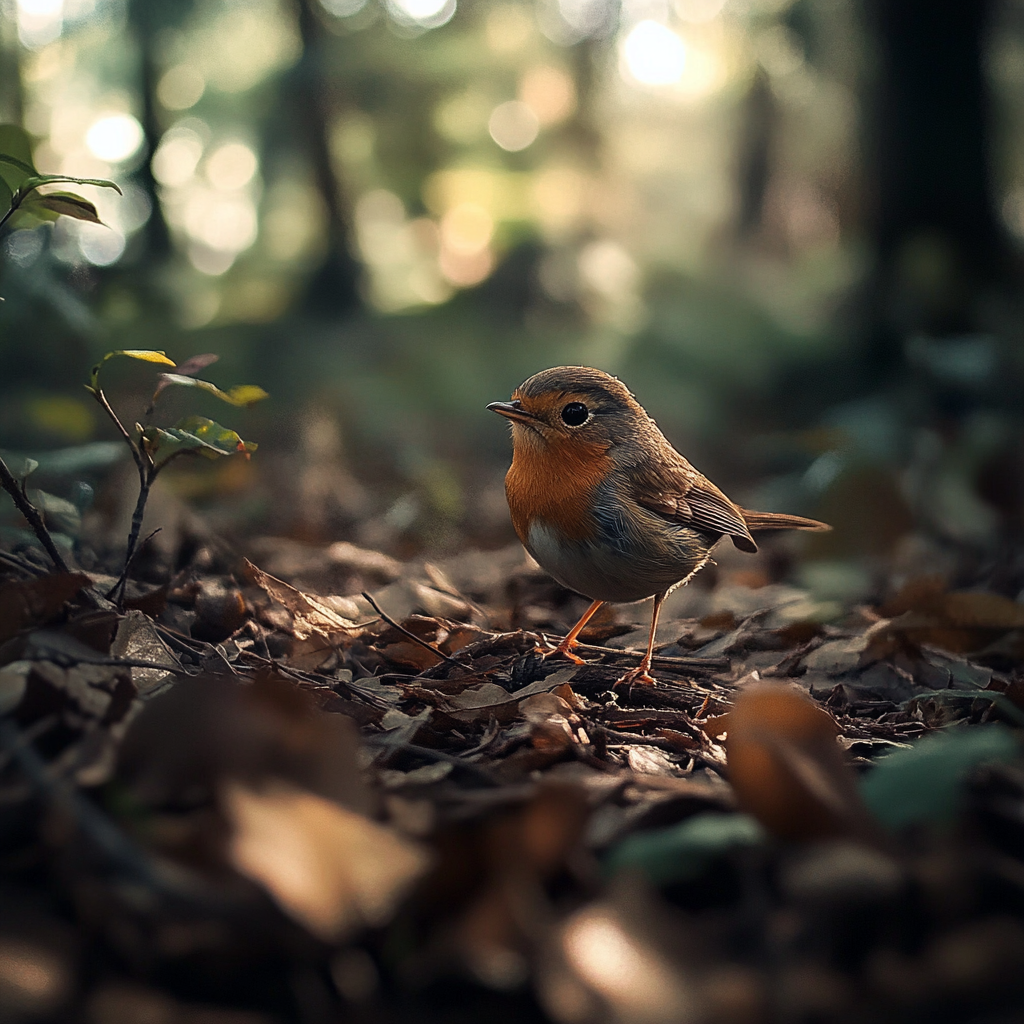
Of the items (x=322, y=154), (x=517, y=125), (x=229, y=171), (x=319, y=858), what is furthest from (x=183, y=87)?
(x=319, y=858)

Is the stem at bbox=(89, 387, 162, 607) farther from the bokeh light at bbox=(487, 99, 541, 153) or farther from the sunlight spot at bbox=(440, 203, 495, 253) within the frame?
the bokeh light at bbox=(487, 99, 541, 153)

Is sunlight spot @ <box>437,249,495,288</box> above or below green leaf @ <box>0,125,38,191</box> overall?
below

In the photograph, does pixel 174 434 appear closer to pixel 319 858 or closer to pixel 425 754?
pixel 425 754

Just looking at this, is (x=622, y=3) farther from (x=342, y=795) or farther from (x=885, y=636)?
(x=342, y=795)

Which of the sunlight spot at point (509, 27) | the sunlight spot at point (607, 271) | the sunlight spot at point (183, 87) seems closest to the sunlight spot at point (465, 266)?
the sunlight spot at point (607, 271)

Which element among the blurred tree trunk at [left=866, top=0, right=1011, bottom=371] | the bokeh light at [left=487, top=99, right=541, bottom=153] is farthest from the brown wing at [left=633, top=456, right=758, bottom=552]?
the bokeh light at [left=487, top=99, right=541, bottom=153]

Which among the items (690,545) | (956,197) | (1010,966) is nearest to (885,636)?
(690,545)
